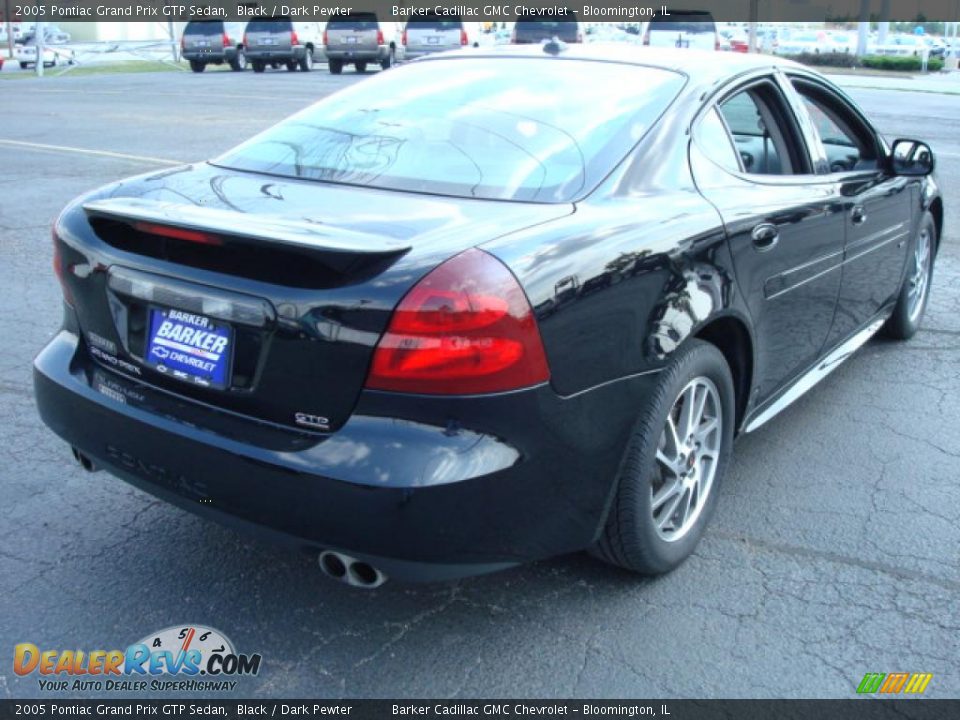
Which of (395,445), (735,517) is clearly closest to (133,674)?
(395,445)

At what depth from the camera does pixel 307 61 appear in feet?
101

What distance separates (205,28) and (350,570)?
31573mm

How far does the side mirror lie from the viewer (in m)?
4.71

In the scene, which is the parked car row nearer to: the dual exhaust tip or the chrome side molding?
the chrome side molding

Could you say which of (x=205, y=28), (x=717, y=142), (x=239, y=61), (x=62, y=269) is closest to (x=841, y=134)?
(x=717, y=142)

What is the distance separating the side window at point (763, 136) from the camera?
383cm

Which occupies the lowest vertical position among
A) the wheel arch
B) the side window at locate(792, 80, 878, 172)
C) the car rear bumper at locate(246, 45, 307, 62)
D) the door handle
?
the car rear bumper at locate(246, 45, 307, 62)

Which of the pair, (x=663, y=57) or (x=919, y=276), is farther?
(x=919, y=276)

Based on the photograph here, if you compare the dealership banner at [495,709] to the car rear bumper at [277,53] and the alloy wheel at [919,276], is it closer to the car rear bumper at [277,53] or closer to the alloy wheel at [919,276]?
the alloy wheel at [919,276]

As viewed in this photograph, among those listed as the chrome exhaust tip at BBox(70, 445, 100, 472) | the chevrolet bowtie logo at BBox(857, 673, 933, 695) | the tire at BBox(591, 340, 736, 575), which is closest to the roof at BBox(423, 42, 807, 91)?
the tire at BBox(591, 340, 736, 575)

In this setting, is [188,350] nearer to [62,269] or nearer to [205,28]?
[62,269]

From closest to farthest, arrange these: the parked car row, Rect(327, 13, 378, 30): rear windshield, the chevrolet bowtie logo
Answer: the chevrolet bowtie logo, the parked car row, Rect(327, 13, 378, 30): rear windshield

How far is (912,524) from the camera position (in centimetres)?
365

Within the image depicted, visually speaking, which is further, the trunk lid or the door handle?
the door handle
